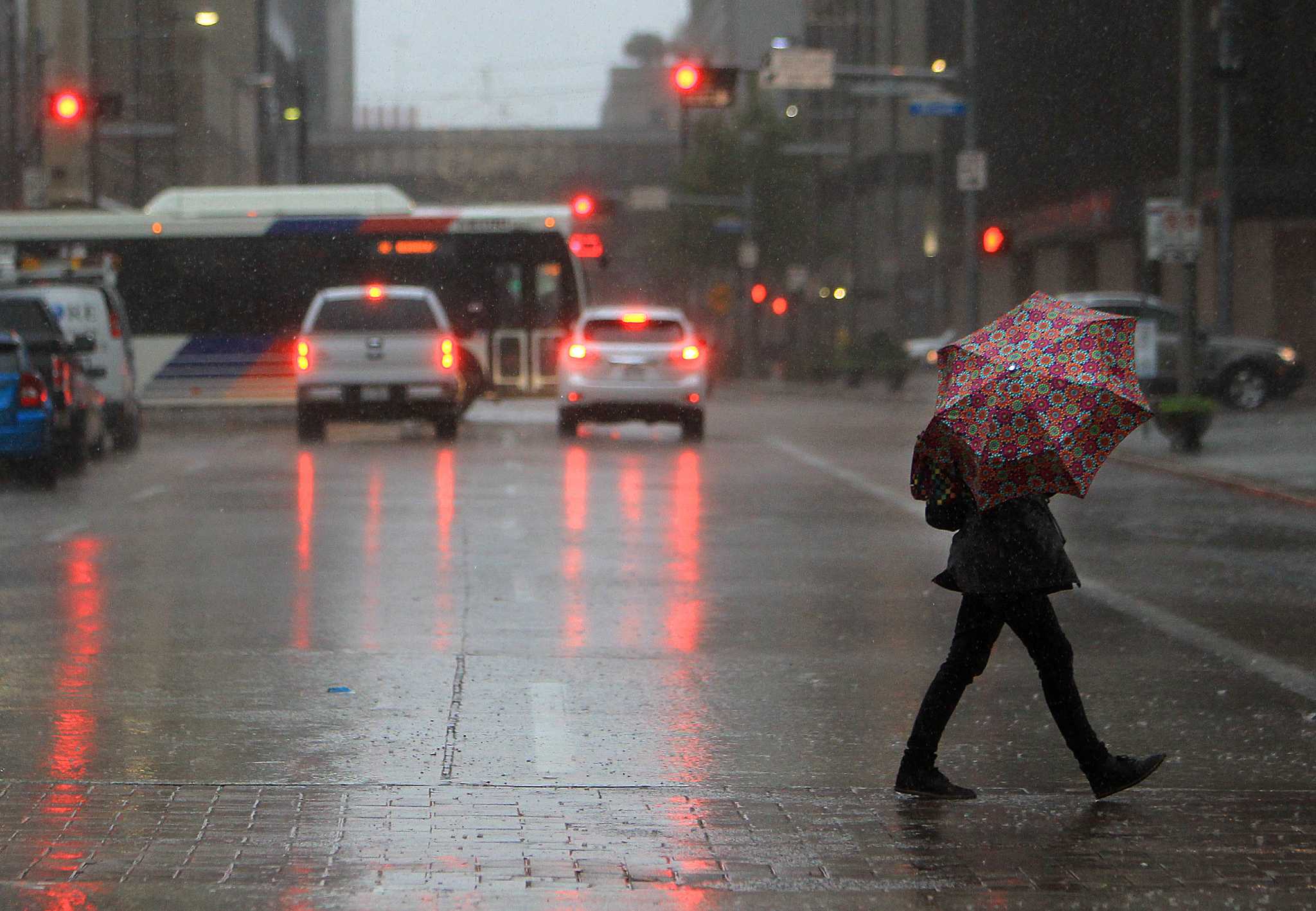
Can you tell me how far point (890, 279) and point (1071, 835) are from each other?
7363cm

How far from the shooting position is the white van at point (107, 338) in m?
26.0

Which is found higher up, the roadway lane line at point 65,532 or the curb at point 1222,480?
the roadway lane line at point 65,532

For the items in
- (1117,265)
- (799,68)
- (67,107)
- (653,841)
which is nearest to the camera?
(653,841)

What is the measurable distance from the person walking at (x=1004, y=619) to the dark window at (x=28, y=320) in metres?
16.9

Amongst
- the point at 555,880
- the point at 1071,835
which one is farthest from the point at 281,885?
the point at 1071,835

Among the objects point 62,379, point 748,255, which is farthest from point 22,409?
point 748,255

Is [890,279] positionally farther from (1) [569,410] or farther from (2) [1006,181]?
(1) [569,410]

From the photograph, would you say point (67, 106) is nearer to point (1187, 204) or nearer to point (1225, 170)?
point (1187, 204)

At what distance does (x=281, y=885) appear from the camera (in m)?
5.67

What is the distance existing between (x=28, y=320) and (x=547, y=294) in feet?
47.7

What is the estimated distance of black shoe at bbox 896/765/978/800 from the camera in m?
6.78

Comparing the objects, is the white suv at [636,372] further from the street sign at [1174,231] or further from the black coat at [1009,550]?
the black coat at [1009,550]

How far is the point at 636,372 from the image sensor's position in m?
28.3

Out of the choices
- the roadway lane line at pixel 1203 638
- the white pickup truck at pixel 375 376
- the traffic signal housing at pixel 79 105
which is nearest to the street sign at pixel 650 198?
the traffic signal housing at pixel 79 105
